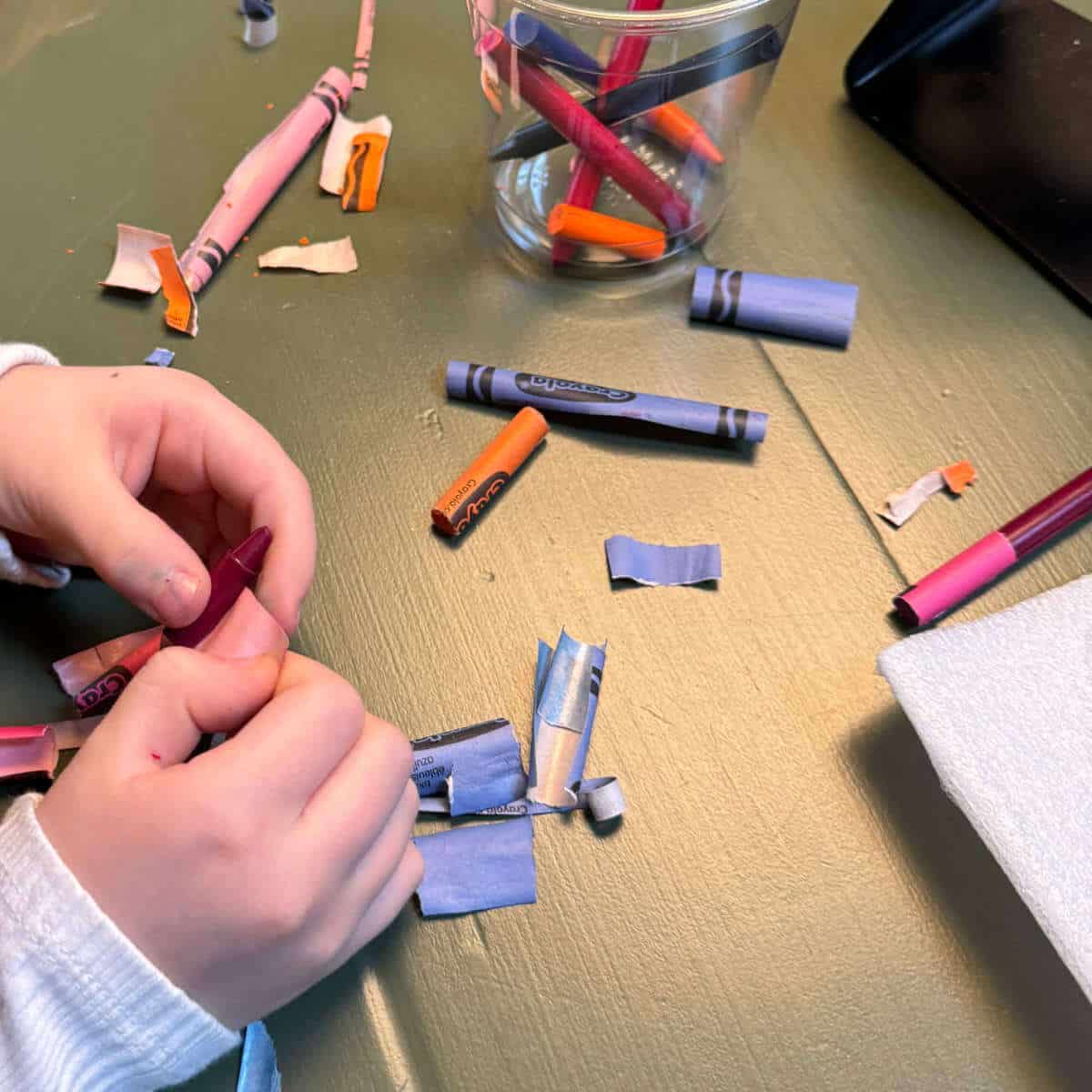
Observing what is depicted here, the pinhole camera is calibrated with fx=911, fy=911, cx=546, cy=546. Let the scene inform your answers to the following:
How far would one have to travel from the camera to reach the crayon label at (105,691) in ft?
1.30

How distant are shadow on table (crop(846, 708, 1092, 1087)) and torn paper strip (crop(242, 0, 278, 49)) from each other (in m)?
0.64

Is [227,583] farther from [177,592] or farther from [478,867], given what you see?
[478,867]

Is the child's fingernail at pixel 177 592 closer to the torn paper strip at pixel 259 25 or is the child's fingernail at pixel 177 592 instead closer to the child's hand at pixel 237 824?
the child's hand at pixel 237 824

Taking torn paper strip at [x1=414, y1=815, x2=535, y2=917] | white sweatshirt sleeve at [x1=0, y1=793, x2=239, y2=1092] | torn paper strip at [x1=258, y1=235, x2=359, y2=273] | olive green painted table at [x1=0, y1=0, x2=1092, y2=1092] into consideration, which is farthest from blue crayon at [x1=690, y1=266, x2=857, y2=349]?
white sweatshirt sleeve at [x1=0, y1=793, x2=239, y2=1092]


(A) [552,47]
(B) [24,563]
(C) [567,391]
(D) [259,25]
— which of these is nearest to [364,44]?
(D) [259,25]

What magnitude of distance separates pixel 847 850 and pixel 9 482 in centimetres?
40

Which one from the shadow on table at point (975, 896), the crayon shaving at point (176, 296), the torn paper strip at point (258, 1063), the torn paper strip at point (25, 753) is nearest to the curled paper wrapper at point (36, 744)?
the torn paper strip at point (25, 753)

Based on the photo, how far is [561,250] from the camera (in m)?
0.58

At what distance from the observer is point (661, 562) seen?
18.6 inches

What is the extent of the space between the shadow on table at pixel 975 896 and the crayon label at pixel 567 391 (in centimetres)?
22

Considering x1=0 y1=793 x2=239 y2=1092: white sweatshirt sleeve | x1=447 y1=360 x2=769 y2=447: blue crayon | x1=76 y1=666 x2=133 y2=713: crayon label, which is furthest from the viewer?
x1=447 y1=360 x2=769 y2=447: blue crayon

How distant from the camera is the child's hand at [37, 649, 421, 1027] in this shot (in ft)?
1.00

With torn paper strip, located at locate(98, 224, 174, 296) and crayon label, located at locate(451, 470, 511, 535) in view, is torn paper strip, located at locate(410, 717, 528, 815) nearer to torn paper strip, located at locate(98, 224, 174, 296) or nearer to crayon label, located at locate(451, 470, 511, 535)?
crayon label, located at locate(451, 470, 511, 535)

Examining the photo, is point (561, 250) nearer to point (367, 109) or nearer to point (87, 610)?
point (367, 109)
